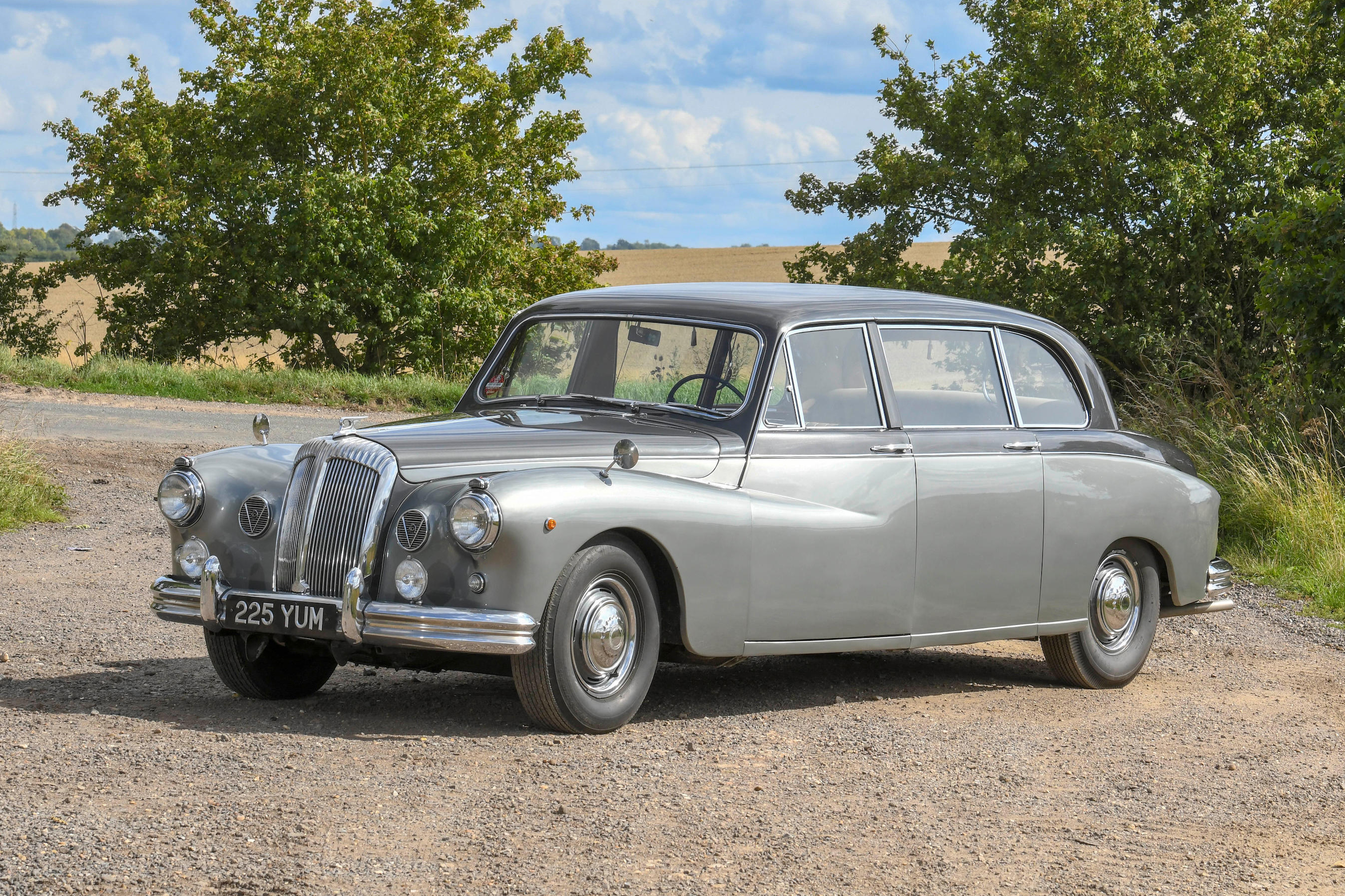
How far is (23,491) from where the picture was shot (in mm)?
11836

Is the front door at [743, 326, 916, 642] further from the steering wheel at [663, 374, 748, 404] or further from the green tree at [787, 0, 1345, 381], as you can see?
the green tree at [787, 0, 1345, 381]

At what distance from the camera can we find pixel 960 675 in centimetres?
764

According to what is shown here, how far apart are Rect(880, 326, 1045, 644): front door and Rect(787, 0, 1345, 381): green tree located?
15.2 meters

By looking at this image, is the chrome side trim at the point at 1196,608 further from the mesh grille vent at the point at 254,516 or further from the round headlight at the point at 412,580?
the mesh grille vent at the point at 254,516

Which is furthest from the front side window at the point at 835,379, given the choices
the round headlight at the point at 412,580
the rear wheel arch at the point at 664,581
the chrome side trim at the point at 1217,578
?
the chrome side trim at the point at 1217,578

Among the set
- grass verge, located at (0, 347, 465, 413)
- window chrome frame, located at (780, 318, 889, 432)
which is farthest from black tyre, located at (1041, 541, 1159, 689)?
grass verge, located at (0, 347, 465, 413)

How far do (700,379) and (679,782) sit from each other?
1.98m

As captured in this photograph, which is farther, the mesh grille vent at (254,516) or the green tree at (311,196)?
the green tree at (311,196)

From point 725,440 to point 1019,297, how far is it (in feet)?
58.4

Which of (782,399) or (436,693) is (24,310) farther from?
(782,399)

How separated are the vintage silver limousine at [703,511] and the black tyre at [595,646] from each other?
1cm

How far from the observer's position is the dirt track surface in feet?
13.4

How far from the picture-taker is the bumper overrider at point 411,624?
5.17m

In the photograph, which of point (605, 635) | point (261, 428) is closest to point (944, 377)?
point (605, 635)
